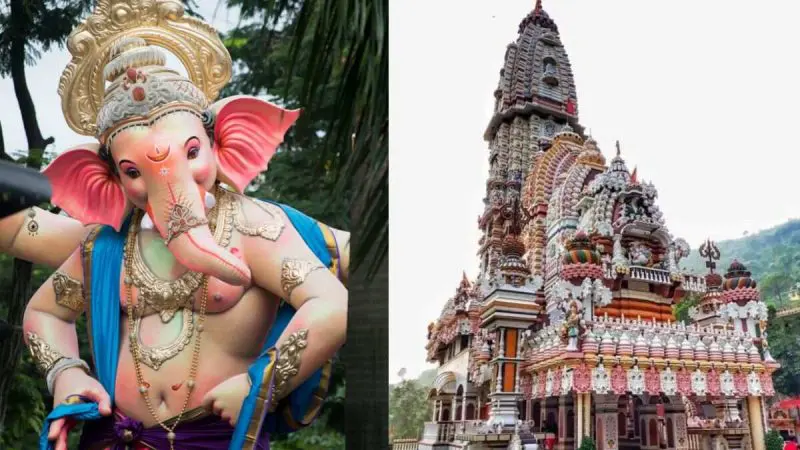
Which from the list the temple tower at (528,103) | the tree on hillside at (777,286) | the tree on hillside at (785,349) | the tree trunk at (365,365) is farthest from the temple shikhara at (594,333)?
the tree trunk at (365,365)

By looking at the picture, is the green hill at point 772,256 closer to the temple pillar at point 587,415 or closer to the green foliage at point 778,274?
the green foliage at point 778,274

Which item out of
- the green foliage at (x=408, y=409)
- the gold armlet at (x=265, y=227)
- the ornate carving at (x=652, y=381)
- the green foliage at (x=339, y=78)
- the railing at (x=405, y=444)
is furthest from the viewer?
the railing at (x=405, y=444)

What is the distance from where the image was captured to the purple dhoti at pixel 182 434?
1.29 metres

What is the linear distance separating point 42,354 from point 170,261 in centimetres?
35

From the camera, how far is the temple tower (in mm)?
6094

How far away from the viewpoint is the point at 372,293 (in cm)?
148

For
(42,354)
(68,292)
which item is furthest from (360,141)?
(42,354)

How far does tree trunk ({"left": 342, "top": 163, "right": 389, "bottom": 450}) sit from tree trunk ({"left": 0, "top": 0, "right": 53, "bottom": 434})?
0.78m

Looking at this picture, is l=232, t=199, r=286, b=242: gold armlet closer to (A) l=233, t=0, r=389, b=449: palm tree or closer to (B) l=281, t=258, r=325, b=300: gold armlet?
(B) l=281, t=258, r=325, b=300: gold armlet

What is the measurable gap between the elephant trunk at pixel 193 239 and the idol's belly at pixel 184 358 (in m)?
0.10

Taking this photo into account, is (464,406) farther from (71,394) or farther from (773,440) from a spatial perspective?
(71,394)

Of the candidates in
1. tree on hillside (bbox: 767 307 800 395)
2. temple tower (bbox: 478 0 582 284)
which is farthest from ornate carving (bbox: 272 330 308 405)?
temple tower (bbox: 478 0 582 284)

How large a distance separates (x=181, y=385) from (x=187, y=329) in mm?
117

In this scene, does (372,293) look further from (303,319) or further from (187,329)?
(187,329)
